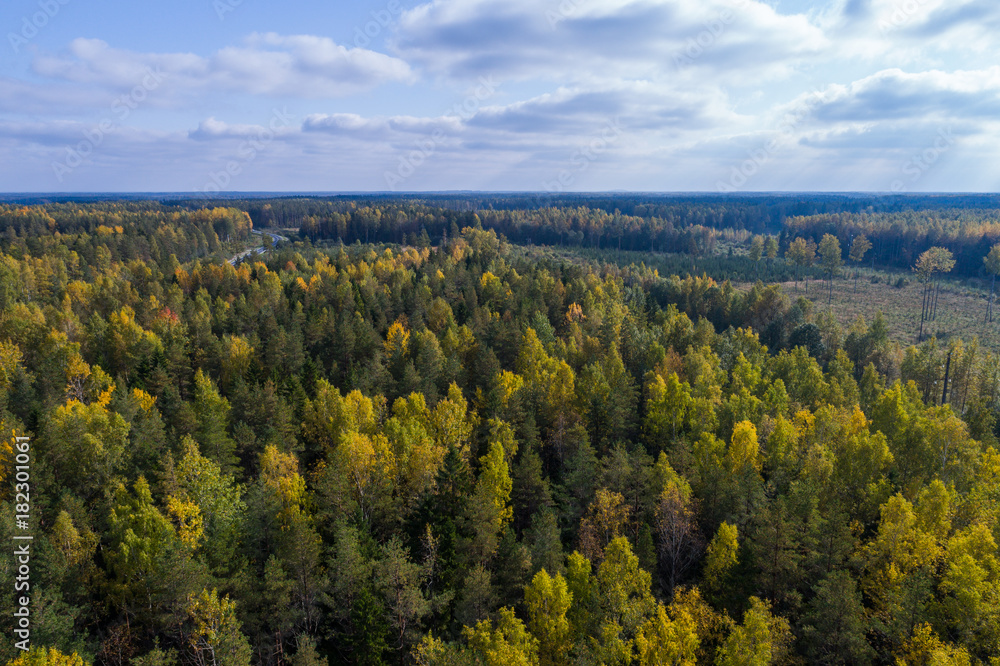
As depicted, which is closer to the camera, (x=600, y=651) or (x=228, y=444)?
(x=600, y=651)

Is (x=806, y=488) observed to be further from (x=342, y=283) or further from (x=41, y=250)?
(x=41, y=250)

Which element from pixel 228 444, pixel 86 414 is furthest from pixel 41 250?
pixel 228 444

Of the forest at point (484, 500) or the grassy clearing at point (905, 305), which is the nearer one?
the forest at point (484, 500)

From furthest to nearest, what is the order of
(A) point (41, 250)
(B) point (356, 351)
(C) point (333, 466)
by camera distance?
(A) point (41, 250)
(B) point (356, 351)
(C) point (333, 466)

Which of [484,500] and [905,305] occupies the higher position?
[905,305]

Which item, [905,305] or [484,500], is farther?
[905,305]

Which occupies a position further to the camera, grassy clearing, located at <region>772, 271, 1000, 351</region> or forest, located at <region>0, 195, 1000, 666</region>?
grassy clearing, located at <region>772, 271, 1000, 351</region>

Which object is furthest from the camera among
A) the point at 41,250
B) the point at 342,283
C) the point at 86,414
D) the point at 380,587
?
the point at 41,250

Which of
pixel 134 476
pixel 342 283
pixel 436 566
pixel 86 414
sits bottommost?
pixel 436 566
